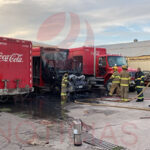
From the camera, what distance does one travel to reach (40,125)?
662 centimetres

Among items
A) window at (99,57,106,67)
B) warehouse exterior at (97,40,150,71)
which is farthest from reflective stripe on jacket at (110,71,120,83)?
warehouse exterior at (97,40,150,71)

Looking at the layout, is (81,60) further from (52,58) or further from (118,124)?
(118,124)

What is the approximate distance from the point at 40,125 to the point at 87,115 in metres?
1.95

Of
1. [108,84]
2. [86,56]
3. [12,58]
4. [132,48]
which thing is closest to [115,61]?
[108,84]

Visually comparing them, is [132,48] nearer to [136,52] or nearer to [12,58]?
[136,52]

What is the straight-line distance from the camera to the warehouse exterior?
2369 centimetres

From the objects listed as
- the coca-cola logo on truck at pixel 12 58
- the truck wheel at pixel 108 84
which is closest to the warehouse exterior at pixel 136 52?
the truck wheel at pixel 108 84

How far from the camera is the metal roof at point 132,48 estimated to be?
1110 inches

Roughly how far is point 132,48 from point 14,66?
22702 mm

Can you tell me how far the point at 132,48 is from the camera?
98.5 ft

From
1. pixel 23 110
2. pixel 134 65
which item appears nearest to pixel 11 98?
pixel 23 110

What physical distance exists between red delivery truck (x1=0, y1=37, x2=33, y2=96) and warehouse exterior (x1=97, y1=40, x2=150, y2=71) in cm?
1579

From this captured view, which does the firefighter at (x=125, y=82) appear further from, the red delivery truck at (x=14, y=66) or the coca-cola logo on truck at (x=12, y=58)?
the coca-cola logo on truck at (x=12, y=58)

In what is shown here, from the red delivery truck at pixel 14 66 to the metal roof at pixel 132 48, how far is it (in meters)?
19.7
